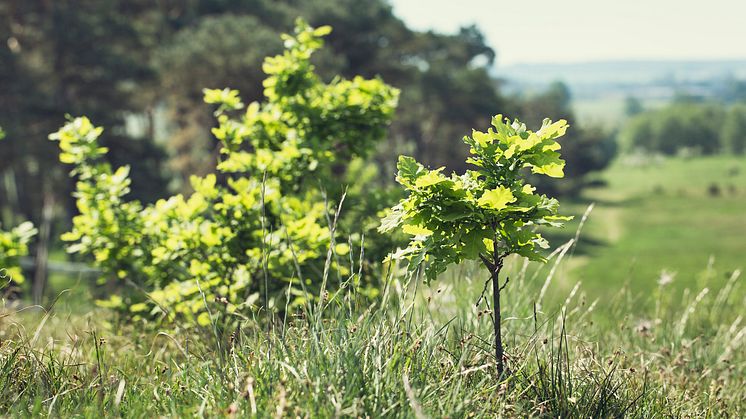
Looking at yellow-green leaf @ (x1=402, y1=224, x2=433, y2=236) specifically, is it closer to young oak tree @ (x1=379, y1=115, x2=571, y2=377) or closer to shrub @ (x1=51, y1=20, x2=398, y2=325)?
young oak tree @ (x1=379, y1=115, x2=571, y2=377)

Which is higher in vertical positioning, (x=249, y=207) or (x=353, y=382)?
(x=249, y=207)

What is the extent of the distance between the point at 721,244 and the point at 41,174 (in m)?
45.0

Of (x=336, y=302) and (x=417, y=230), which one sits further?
(x=336, y=302)

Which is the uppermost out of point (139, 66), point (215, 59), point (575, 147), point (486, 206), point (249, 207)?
point (215, 59)

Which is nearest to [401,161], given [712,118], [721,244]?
[721,244]

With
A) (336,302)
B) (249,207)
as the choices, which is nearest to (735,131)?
(249,207)

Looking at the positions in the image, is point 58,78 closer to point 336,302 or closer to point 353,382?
point 336,302

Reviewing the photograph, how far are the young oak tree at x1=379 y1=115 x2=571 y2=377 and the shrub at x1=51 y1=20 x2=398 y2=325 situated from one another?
1578 mm

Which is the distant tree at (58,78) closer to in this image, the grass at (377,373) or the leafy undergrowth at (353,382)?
the grass at (377,373)

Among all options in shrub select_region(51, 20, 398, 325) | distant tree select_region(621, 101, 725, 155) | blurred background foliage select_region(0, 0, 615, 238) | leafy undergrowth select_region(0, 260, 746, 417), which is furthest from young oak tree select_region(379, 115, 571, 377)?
distant tree select_region(621, 101, 725, 155)

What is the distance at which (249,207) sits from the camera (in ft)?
16.5

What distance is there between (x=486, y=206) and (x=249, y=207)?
239 centimetres

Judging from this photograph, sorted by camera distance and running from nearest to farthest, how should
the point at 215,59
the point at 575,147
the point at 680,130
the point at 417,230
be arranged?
the point at 417,230, the point at 215,59, the point at 575,147, the point at 680,130

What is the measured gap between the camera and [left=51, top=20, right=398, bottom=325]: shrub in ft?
16.1
